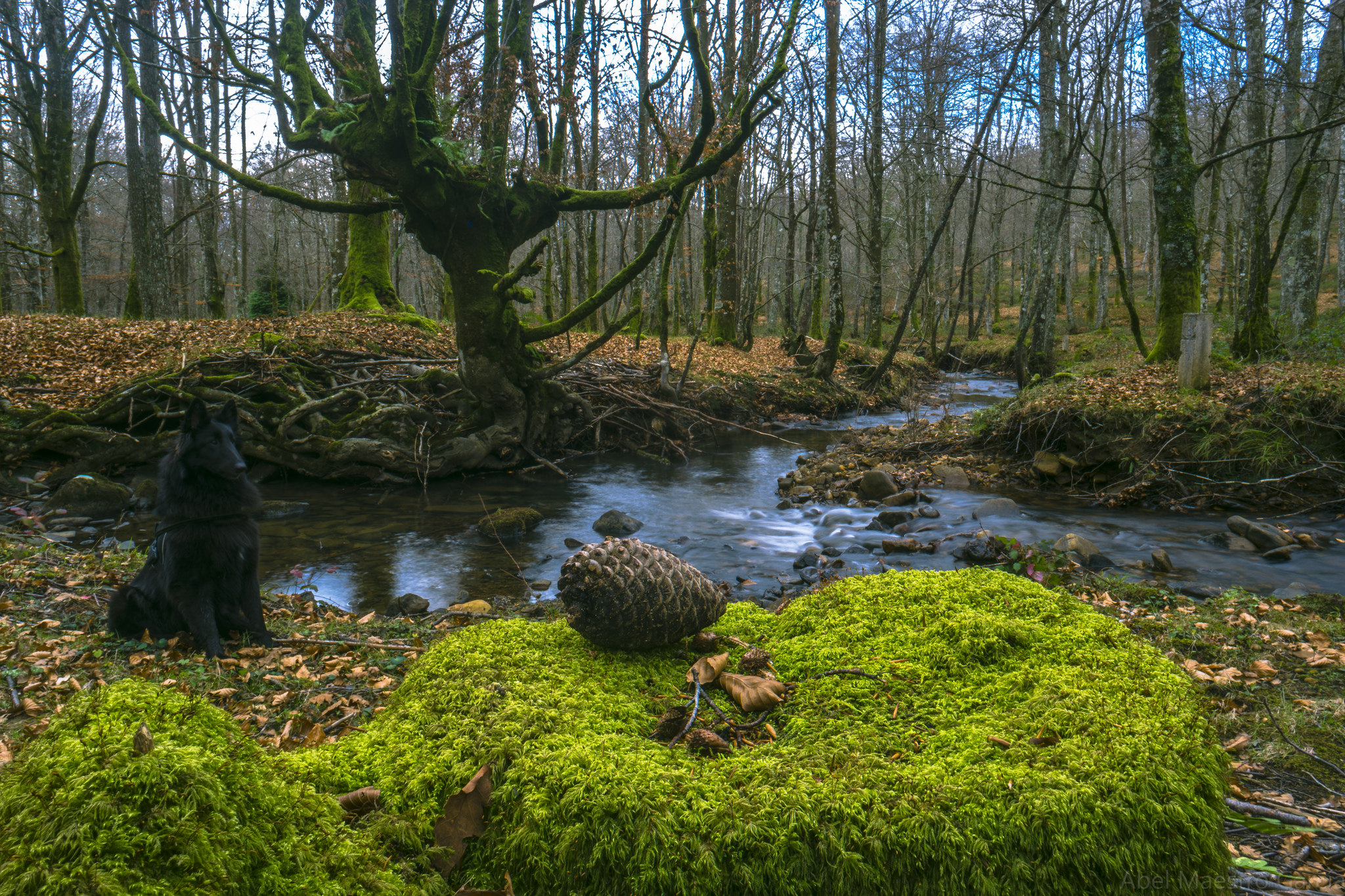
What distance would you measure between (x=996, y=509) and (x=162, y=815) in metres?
9.15

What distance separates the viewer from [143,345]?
12.7m

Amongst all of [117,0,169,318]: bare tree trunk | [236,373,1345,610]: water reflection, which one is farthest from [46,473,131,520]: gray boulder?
[117,0,169,318]: bare tree trunk

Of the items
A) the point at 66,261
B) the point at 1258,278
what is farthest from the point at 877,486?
the point at 66,261

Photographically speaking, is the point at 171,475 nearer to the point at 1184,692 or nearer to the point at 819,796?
the point at 819,796

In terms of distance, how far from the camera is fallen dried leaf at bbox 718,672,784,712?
2.11m

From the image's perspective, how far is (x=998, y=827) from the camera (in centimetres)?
153

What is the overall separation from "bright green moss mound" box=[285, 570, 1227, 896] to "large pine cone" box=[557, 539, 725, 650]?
14 cm

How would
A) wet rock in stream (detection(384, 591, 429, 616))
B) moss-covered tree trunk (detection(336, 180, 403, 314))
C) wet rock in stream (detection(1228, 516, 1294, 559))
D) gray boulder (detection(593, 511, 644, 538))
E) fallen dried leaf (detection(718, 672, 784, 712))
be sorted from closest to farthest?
fallen dried leaf (detection(718, 672, 784, 712))
wet rock in stream (detection(384, 591, 429, 616))
wet rock in stream (detection(1228, 516, 1294, 559))
gray boulder (detection(593, 511, 644, 538))
moss-covered tree trunk (detection(336, 180, 403, 314))

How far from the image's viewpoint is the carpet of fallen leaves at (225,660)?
2893mm

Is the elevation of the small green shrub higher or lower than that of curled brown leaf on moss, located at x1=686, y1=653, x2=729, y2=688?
higher

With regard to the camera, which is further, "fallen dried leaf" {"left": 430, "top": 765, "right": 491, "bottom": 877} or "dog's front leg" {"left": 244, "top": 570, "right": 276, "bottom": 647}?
"dog's front leg" {"left": 244, "top": 570, "right": 276, "bottom": 647}

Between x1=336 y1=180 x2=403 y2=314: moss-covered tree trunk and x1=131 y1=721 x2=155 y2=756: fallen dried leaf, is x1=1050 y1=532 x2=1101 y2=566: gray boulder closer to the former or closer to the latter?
x1=131 y1=721 x2=155 y2=756: fallen dried leaf

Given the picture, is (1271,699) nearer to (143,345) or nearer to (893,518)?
(893,518)

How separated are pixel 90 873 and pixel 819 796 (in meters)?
1.38
